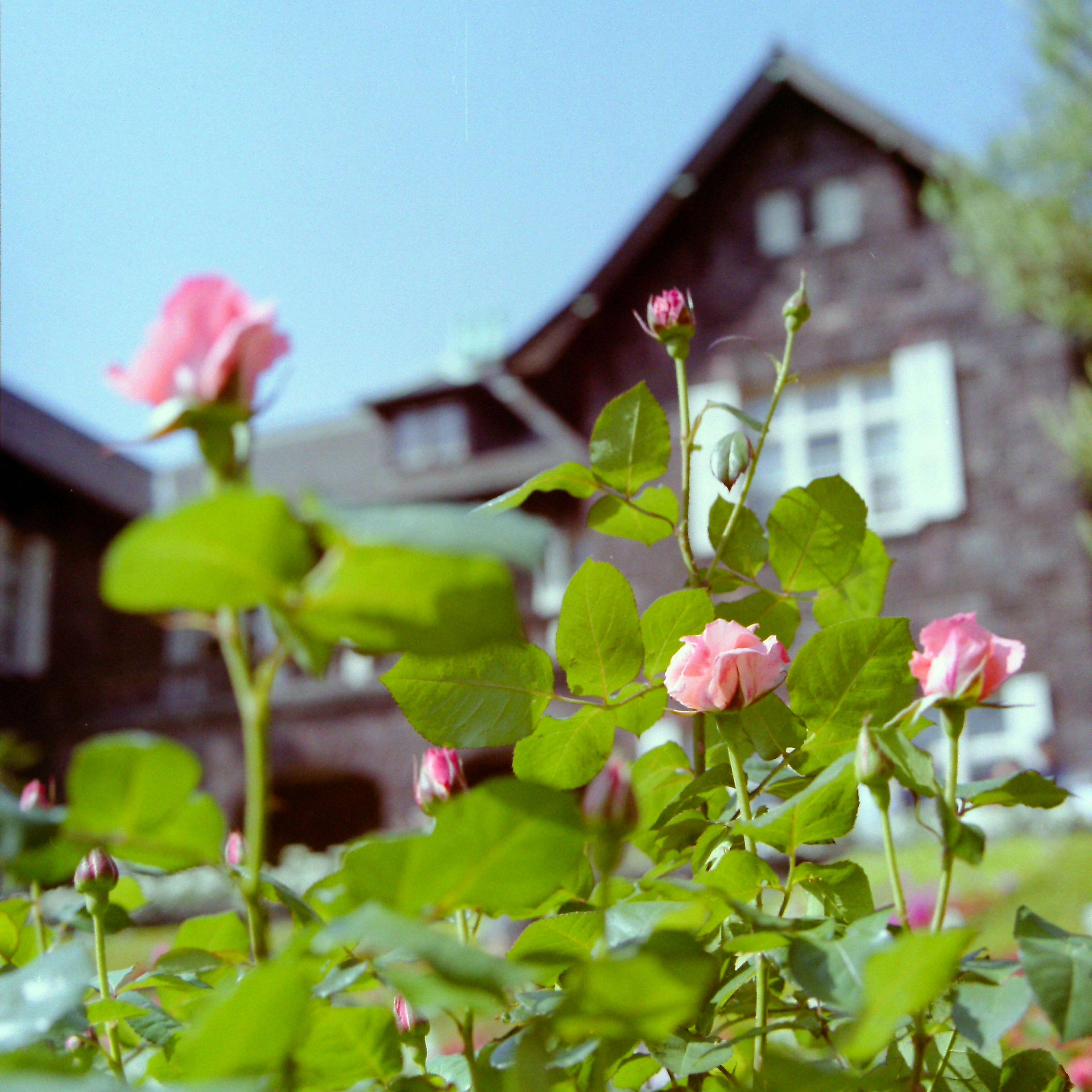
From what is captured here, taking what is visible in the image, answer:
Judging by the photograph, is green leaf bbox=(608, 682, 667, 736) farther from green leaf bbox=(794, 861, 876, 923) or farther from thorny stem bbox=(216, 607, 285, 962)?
thorny stem bbox=(216, 607, 285, 962)

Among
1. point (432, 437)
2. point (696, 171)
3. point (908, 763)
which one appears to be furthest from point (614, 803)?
point (432, 437)

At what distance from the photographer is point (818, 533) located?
23.9 inches

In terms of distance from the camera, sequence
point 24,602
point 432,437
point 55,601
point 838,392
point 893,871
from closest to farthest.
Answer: point 893,871 → point 838,392 → point 24,602 → point 55,601 → point 432,437

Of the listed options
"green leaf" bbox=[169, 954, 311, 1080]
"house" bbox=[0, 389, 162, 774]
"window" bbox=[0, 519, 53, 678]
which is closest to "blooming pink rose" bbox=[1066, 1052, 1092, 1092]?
"green leaf" bbox=[169, 954, 311, 1080]

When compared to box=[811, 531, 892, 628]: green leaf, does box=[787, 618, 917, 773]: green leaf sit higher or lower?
lower

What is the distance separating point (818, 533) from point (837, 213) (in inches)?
296

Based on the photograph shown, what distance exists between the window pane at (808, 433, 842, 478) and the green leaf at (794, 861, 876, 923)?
671 centimetres

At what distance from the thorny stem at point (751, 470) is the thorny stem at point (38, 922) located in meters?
0.41

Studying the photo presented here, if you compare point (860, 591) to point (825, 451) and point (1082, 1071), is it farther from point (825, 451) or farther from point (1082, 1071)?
point (825, 451)

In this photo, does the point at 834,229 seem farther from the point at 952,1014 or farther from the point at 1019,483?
the point at 952,1014

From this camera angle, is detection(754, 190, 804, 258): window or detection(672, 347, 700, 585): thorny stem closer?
detection(672, 347, 700, 585): thorny stem

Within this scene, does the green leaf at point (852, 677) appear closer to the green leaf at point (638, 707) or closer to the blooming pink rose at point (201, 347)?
the green leaf at point (638, 707)

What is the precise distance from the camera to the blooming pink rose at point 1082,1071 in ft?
4.30

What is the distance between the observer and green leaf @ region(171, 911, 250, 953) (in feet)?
2.02
